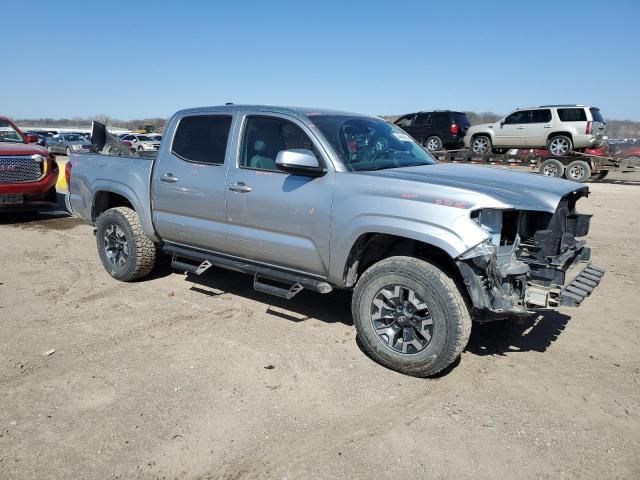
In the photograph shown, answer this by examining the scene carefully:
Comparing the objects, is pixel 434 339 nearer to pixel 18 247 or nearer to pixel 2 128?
pixel 18 247

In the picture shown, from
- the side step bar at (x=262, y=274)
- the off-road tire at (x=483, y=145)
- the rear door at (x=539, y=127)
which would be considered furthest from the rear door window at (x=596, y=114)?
the side step bar at (x=262, y=274)

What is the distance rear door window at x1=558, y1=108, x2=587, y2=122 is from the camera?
16984mm

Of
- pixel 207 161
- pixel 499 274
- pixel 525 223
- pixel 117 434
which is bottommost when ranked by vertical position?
pixel 117 434

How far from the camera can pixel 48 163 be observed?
995 cm

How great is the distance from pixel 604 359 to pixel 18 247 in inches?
303

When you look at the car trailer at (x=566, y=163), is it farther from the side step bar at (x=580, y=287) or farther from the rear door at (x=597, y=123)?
the side step bar at (x=580, y=287)

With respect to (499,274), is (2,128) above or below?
above

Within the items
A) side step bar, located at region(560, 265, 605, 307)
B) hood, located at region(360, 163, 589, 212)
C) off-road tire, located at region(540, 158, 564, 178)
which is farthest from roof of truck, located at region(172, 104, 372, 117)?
off-road tire, located at region(540, 158, 564, 178)

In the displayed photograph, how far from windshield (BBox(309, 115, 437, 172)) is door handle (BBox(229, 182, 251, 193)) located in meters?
0.82

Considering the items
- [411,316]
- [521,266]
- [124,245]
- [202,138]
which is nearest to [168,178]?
[202,138]

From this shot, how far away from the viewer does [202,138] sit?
5.16 m

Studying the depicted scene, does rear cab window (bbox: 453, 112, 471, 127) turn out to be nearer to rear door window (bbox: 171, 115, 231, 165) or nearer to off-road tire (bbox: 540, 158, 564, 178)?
off-road tire (bbox: 540, 158, 564, 178)

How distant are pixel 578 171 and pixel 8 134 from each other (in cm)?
1597

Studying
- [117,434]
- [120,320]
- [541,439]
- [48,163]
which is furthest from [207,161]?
[48,163]
